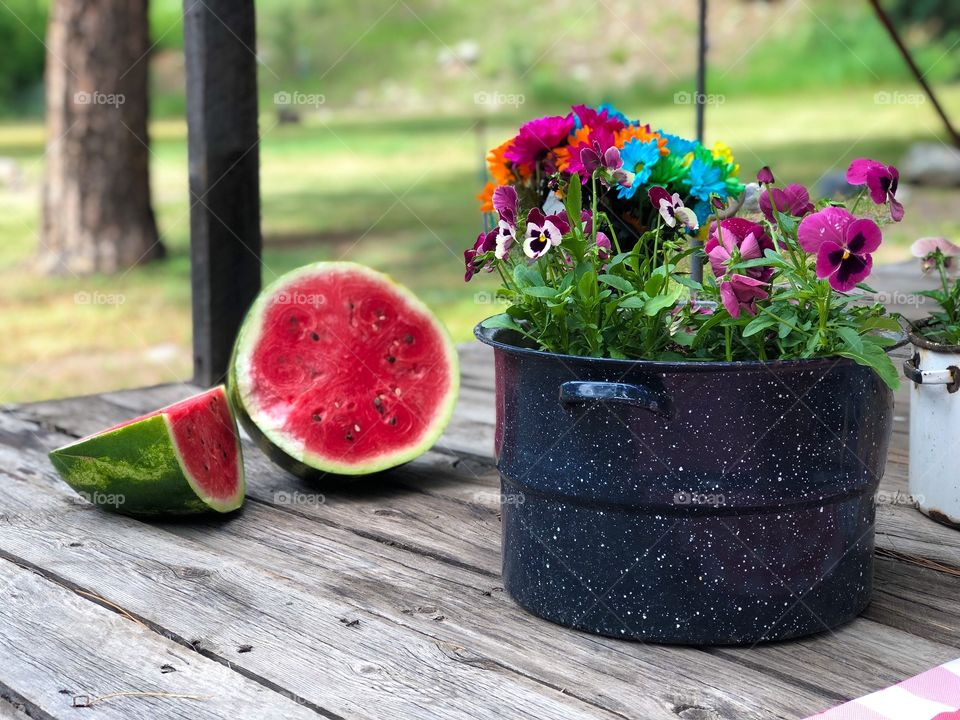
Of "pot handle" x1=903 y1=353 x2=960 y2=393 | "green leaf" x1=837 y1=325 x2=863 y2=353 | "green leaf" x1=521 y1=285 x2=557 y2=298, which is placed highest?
"green leaf" x1=521 y1=285 x2=557 y2=298

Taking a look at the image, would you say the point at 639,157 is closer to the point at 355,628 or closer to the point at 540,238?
the point at 540,238

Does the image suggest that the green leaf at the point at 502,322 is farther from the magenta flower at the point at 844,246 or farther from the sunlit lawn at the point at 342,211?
the sunlit lawn at the point at 342,211

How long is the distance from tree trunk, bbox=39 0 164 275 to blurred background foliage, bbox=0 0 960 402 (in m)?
0.71

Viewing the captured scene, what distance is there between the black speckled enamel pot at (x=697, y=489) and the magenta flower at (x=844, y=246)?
4.6 inches

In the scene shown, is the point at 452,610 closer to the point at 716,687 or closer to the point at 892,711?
the point at 716,687

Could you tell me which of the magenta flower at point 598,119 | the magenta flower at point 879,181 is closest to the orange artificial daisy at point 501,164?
the magenta flower at point 598,119

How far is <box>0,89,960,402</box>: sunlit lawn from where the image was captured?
601cm

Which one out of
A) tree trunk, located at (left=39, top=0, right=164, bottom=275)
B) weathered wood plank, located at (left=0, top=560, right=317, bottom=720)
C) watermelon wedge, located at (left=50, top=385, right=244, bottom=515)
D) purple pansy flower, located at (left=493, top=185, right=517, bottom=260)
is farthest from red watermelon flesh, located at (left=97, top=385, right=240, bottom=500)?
tree trunk, located at (left=39, top=0, right=164, bottom=275)

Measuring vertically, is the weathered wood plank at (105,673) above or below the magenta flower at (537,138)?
below

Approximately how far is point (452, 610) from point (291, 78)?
10180mm

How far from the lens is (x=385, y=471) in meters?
2.25

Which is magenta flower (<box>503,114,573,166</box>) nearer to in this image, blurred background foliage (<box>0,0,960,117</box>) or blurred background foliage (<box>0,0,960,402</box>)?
blurred background foliage (<box>0,0,960,402</box>)

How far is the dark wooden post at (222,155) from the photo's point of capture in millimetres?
2820

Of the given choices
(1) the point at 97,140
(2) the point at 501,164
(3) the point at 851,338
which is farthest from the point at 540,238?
(1) the point at 97,140
